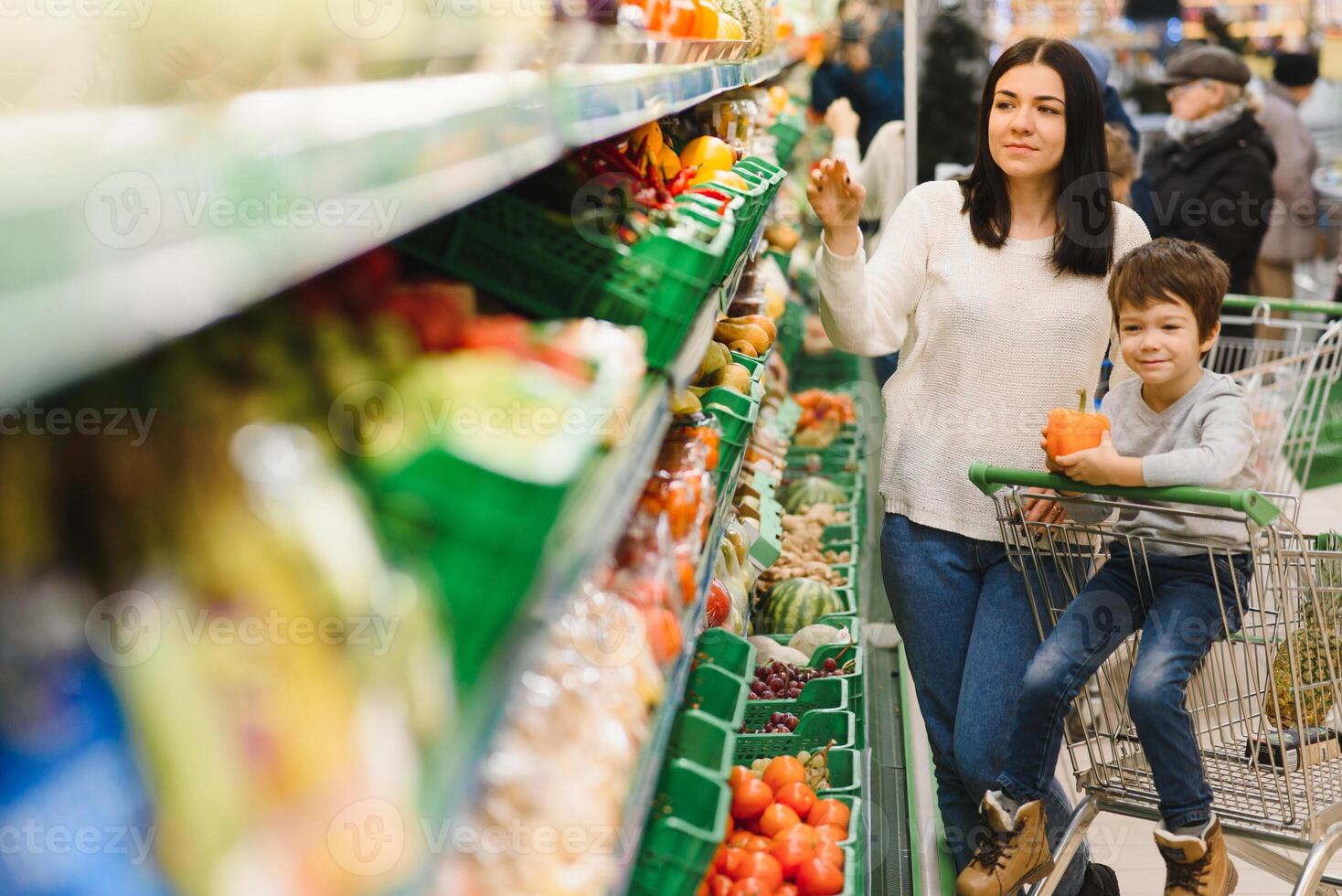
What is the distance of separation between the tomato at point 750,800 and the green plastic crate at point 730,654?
1.24 ft

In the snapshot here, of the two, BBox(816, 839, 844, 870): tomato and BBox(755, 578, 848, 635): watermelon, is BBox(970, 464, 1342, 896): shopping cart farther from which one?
BBox(755, 578, 848, 635): watermelon

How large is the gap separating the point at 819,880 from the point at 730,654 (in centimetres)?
42

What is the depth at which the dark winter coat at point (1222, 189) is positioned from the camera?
5.58 meters

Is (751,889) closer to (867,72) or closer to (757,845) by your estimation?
(757,845)

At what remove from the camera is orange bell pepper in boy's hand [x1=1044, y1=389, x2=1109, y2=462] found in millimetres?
Result: 2330

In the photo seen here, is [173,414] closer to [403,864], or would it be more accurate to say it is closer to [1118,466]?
[403,864]

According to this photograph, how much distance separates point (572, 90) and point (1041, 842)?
184 cm

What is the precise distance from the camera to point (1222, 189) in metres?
5.65

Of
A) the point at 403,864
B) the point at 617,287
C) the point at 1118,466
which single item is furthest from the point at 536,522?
the point at 1118,466

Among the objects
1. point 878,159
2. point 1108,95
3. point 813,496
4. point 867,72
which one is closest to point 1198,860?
point 813,496

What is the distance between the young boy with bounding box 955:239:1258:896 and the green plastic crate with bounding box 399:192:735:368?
929 millimetres

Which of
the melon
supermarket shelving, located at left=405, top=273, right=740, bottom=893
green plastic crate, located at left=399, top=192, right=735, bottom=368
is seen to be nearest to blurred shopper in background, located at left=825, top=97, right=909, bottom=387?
the melon

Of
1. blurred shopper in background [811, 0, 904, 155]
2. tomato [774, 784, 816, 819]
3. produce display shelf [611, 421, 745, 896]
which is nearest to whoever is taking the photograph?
produce display shelf [611, 421, 745, 896]

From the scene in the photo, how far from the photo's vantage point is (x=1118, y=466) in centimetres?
229
